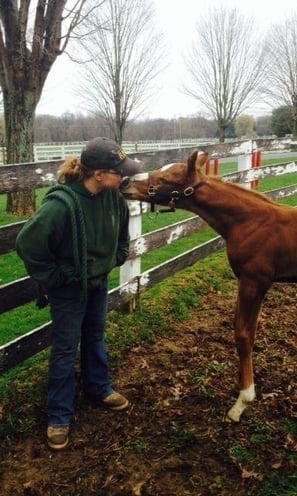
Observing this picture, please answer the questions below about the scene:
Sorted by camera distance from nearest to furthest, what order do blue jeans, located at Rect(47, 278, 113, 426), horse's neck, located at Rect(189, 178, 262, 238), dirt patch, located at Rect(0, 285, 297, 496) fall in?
1. dirt patch, located at Rect(0, 285, 297, 496)
2. blue jeans, located at Rect(47, 278, 113, 426)
3. horse's neck, located at Rect(189, 178, 262, 238)

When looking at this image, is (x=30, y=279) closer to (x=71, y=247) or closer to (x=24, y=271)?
(x=71, y=247)

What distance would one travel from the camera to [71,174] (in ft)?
9.00

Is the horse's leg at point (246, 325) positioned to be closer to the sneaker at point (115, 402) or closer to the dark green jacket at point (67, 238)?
the sneaker at point (115, 402)

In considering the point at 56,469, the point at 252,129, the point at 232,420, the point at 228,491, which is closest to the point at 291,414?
the point at 232,420

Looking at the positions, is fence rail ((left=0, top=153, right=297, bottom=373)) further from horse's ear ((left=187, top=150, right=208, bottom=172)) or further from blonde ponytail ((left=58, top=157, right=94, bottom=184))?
horse's ear ((left=187, top=150, right=208, bottom=172))

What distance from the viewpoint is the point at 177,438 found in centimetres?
288

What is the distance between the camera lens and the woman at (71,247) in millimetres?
2582

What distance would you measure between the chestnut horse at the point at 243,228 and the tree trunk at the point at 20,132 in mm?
6396

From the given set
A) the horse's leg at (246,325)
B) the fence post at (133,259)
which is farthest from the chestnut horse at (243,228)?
the fence post at (133,259)

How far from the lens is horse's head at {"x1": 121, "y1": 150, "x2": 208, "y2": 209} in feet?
10.5

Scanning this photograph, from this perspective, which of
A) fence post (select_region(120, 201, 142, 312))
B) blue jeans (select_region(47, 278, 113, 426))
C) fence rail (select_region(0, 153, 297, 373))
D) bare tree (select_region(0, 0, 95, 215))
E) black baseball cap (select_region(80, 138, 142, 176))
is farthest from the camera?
bare tree (select_region(0, 0, 95, 215))

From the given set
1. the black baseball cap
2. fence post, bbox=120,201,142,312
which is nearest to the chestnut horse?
→ the black baseball cap

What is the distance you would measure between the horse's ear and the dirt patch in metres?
1.68

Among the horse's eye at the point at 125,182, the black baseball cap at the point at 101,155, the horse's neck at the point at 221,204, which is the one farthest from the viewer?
the horse's neck at the point at 221,204
